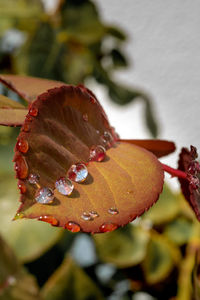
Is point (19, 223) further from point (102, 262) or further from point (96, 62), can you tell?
point (96, 62)

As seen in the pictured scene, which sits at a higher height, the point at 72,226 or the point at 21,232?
the point at 72,226

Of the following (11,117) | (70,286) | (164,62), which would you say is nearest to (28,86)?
(11,117)

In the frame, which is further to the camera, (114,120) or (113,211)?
(114,120)

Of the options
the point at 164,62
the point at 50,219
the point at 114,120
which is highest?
the point at 50,219

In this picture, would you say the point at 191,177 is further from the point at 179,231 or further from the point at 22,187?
the point at 179,231

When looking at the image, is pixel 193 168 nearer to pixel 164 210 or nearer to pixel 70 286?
pixel 70 286

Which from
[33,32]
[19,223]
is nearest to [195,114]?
[33,32]

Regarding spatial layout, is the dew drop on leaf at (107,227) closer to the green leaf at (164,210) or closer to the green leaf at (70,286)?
the green leaf at (70,286)

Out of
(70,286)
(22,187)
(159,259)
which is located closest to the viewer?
(22,187)

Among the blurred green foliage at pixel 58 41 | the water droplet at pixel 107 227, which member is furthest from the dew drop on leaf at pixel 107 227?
the blurred green foliage at pixel 58 41

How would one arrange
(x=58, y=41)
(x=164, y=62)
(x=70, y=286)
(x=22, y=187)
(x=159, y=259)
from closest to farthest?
(x=22, y=187) → (x=70, y=286) → (x=159, y=259) → (x=58, y=41) → (x=164, y=62)
